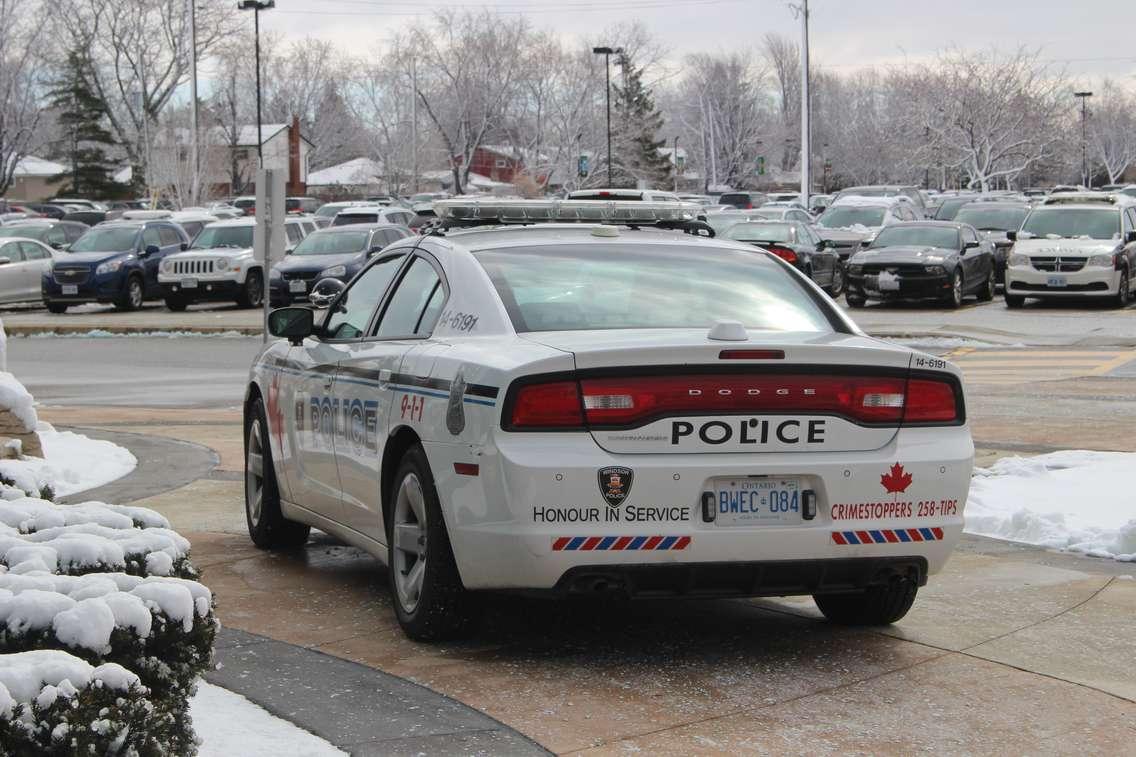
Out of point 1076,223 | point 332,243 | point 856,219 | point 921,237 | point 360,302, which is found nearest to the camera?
point 360,302

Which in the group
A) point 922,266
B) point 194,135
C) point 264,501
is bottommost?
point 264,501

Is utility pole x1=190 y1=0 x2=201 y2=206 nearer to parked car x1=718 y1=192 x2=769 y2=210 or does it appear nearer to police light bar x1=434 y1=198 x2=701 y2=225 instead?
parked car x1=718 y1=192 x2=769 y2=210

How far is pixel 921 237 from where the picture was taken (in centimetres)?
3041

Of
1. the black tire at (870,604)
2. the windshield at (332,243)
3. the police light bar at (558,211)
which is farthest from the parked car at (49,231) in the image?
the black tire at (870,604)

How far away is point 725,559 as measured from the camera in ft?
18.9

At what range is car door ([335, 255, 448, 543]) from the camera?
6.48m

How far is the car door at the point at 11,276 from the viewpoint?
113 feet

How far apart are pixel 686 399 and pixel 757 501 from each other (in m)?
0.44

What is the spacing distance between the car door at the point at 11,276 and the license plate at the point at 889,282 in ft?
57.1

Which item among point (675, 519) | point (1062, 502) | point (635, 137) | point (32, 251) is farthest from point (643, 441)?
point (635, 137)

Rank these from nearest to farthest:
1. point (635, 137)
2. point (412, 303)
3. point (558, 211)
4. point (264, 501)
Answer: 1. point (412, 303)
2. point (558, 211)
3. point (264, 501)
4. point (635, 137)

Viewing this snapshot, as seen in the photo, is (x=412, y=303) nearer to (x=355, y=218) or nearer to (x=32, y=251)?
(x=32, y=251)

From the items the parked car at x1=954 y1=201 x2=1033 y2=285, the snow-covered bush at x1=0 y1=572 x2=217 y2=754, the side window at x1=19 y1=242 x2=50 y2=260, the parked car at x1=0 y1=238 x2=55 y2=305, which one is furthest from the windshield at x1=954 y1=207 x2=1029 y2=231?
the snow-covered bush at x1=0 y1=572 x2=217 y2=754

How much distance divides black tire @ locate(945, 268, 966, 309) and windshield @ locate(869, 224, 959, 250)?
98 cm
